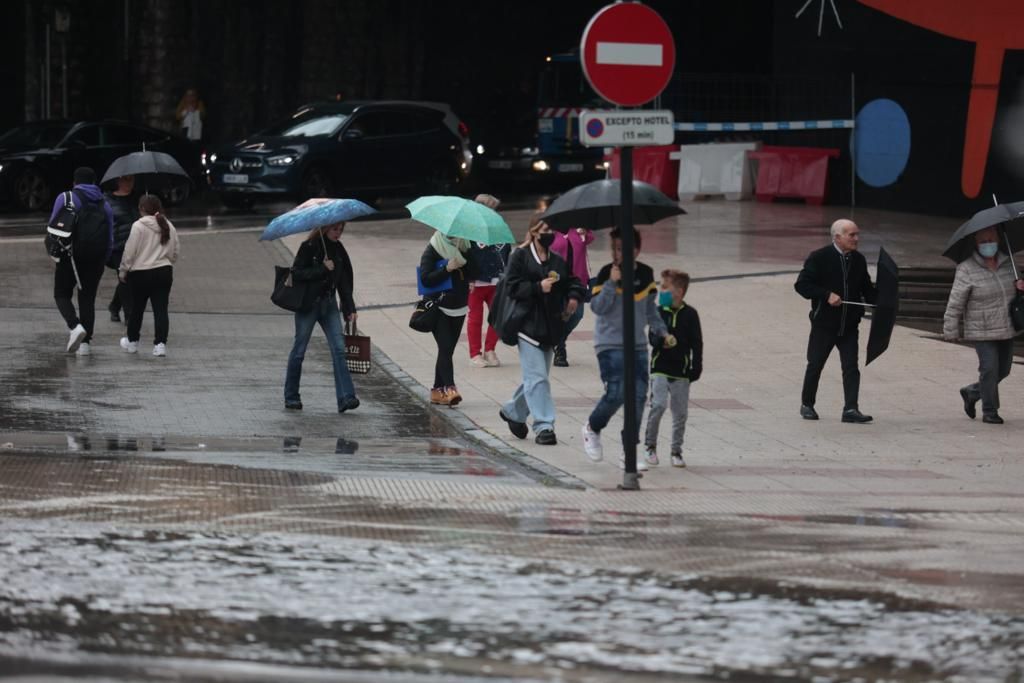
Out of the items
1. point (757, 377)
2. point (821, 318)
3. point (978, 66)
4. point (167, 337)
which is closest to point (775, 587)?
point (821, 318)

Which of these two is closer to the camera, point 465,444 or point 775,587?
→ point 775,587

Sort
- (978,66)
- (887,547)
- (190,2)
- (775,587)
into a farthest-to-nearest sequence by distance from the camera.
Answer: (190,2) < (978,66) < (887,547) < (775,587)

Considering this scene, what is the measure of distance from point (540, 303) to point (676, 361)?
108cm

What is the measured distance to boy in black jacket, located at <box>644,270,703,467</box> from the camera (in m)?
10.9

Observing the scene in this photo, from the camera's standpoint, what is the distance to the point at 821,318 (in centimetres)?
1295

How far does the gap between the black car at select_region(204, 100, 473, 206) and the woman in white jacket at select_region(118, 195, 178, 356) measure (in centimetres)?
1238

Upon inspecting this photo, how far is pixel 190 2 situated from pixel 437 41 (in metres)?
7.50

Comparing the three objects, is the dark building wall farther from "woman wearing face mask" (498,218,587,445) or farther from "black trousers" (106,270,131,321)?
"woman wearing face mask" (498,218,587,445)

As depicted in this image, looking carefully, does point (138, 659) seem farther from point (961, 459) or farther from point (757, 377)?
point (757, 377)

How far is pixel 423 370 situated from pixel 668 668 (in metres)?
8.85

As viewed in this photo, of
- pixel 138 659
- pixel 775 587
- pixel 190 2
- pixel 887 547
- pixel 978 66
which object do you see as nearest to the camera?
pixel 138 659

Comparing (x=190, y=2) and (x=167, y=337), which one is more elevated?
(x=190, y=2)

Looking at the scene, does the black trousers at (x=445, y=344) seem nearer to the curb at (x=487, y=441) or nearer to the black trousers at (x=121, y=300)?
the curb at (x=487, y=441)

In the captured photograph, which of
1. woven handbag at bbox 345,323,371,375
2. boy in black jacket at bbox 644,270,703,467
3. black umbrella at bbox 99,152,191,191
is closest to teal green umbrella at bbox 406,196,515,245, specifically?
woven handbag at bbox 345,323,371,375
